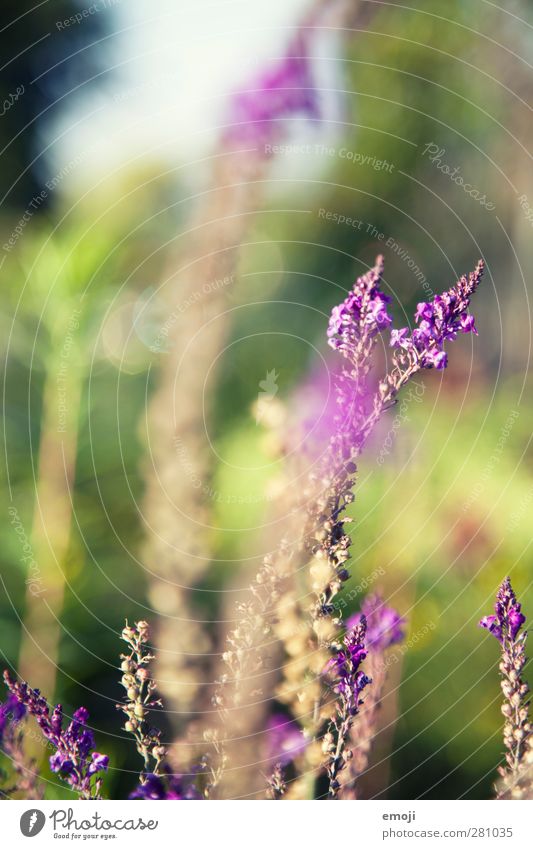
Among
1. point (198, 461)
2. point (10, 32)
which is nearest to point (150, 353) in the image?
point (198, 461)

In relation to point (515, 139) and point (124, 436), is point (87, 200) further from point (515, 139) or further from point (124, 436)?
point (515, 139)

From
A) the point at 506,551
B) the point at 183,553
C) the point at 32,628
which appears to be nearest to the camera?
the point at 183,553

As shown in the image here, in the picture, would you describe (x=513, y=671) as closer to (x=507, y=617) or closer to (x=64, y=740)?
(x=507, y=617)

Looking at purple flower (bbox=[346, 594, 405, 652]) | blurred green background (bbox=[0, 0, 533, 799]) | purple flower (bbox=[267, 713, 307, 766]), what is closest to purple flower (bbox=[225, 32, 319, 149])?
blurred green background (bbox=[0, 0, 533, 799])

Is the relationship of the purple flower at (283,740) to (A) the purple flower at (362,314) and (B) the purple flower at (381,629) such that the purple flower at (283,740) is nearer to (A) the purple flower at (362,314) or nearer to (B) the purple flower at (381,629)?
(B) the purple flower at (381,629)

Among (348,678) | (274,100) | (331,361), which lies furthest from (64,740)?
(274,100)
